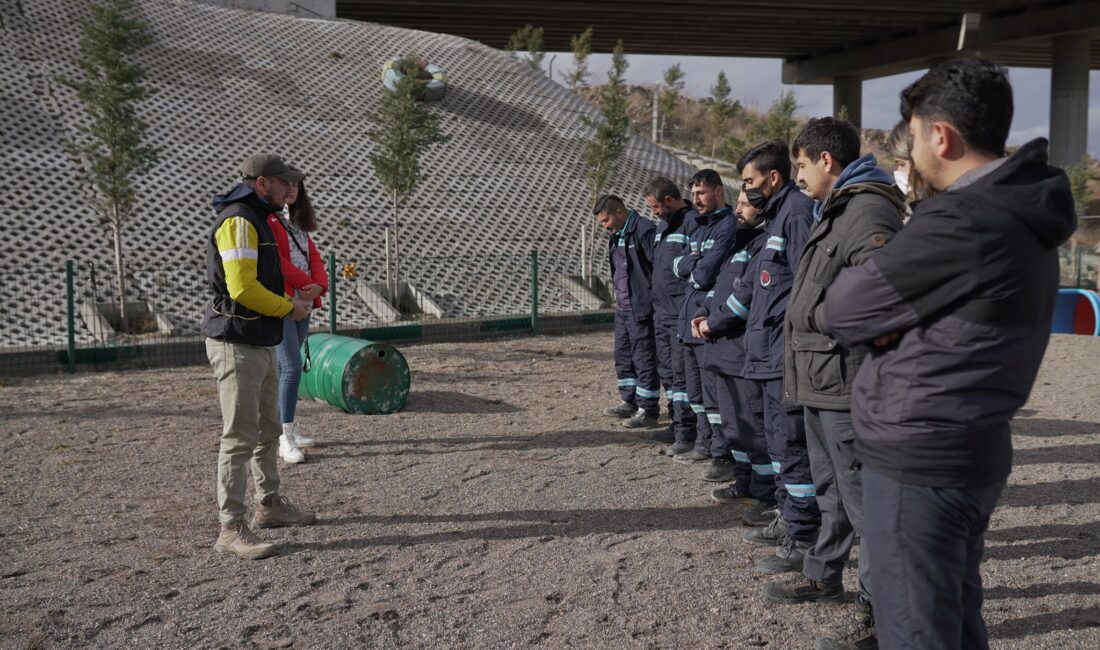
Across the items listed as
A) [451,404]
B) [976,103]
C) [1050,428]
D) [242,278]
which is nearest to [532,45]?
[451,404]

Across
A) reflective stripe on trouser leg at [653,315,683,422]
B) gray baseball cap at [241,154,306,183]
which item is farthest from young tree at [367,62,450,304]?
gray baseball cap at [241,154,306,183]

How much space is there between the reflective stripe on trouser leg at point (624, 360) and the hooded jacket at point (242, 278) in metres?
3.80

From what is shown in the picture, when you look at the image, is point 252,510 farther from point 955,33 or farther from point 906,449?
point 955,33

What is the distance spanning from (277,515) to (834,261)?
3157mm

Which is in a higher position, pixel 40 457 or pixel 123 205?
pixel 123 205

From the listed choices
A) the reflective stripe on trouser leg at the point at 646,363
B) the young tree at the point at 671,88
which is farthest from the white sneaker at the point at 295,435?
the young tree at the point at 671,88

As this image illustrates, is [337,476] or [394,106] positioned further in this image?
[394,106]

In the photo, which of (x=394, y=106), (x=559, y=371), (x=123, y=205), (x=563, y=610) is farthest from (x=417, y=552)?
(x=394, y=106)

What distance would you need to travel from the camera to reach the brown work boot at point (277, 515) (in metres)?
4.74

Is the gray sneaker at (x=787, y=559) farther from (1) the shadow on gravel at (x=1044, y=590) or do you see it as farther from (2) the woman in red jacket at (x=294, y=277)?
(2) the woman in red jacket at (x=294, y=277)

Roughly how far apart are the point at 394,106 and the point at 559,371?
20.2 ft

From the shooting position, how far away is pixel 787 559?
13.8 ft

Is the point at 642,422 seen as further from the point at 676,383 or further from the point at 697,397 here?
the point at 697,397

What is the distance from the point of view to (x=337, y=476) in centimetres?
592
